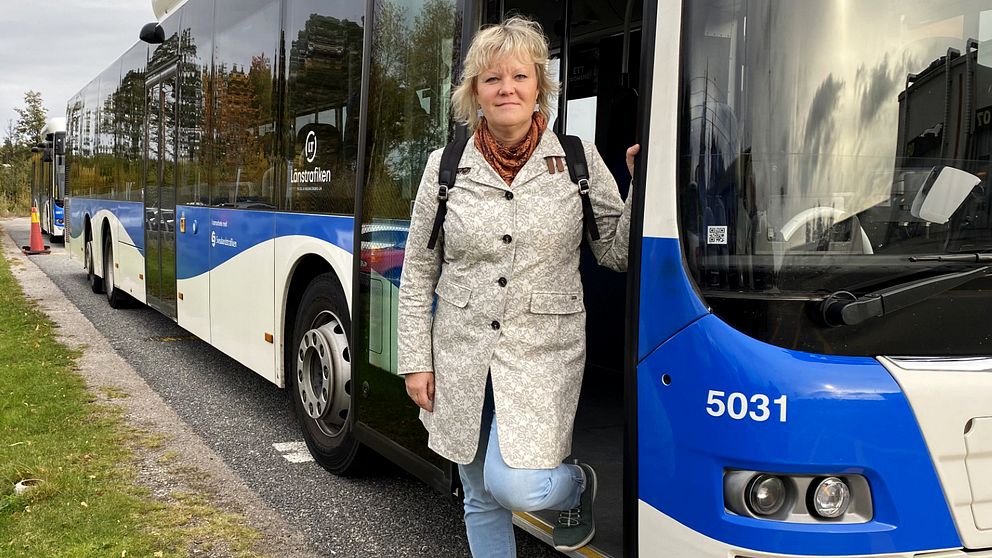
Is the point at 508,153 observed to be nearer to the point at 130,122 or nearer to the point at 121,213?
the point at 130,122

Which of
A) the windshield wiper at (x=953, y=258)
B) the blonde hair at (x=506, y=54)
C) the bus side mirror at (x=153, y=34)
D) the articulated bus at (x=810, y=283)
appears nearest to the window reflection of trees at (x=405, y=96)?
the blonde hair at (x=506, y=54)

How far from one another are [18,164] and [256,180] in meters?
53.2

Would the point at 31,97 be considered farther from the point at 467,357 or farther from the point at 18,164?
the point at 467,357

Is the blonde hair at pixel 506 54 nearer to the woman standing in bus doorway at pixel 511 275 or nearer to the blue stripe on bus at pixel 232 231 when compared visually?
the woman standing in bus doorway at pixel 511 275

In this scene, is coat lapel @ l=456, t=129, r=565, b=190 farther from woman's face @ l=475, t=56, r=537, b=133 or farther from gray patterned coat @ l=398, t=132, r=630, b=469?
woman's face @ l=475, t=56, r=537, b=133

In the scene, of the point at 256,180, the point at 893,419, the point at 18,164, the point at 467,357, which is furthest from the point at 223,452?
the point at 18,164

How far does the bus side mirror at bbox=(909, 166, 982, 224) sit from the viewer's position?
2.46m

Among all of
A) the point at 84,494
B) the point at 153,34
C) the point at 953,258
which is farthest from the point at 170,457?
the point at 153,34

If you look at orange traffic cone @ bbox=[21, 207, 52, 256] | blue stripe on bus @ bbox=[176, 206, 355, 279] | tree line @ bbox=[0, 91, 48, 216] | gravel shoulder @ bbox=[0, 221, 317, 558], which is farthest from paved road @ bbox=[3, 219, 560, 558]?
tree line @ bbox=[0, 91, 48, 216]

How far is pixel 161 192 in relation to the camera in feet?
27.3

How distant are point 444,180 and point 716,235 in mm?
840

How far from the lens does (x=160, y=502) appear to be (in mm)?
4492

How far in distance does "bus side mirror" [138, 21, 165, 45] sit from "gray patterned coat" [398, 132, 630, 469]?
675 centimetres

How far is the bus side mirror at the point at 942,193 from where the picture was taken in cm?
246
